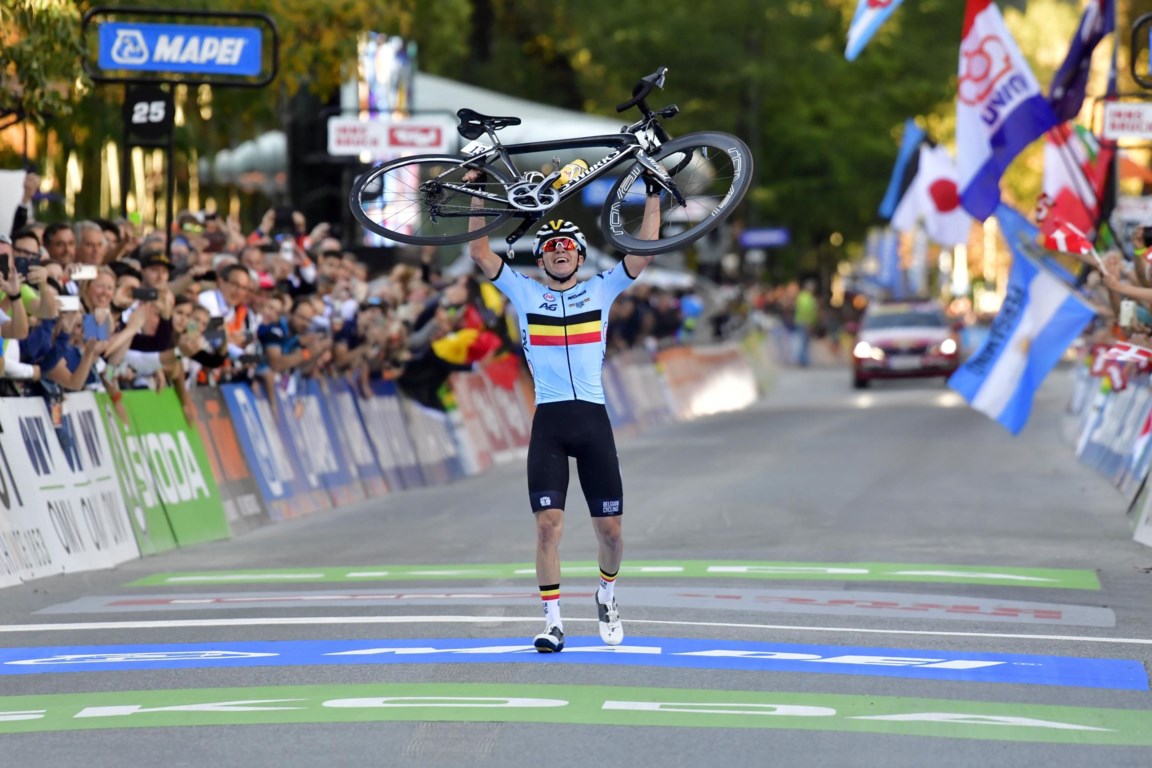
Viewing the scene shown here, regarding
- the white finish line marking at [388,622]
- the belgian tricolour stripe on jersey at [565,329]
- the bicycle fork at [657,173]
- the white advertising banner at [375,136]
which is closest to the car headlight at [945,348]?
the white advertising banner at [375,136]

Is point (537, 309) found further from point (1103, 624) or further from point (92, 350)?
point (92, 350)

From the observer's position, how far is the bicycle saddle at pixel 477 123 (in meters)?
12.1

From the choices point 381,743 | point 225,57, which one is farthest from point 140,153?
point 381,743

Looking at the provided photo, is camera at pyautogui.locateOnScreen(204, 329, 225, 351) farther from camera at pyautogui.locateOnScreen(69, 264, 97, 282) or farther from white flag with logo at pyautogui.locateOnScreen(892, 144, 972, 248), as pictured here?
white flag with logo at pyautogui.locateOnScreen(892, 144, 972, 248)

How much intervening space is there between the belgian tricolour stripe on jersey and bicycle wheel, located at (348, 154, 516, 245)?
4.44 feet

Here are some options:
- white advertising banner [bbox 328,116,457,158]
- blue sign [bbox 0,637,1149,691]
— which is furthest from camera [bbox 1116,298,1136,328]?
white advertising banner [bbox 328,116,457,158]

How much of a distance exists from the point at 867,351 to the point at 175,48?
1128 inches

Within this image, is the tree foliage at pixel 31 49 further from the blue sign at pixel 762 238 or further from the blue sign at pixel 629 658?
the blue sign at pixel 762 238

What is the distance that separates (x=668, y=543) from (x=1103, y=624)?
5025 mm

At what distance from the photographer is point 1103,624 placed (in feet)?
38.2

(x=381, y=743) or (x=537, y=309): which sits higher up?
(x=537, y=309)

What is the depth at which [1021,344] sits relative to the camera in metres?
20.5

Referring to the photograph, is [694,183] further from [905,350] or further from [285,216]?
[905,350]

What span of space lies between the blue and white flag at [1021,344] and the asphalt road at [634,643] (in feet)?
3.15
